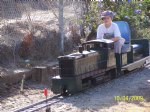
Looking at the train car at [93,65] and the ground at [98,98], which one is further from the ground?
the train car at [93,65]

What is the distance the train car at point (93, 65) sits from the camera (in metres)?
8.89

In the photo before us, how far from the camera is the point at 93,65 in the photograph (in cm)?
955

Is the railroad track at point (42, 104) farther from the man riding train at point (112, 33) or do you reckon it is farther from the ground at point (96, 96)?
the man riding train at point (112, 33)

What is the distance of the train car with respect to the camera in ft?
29.2

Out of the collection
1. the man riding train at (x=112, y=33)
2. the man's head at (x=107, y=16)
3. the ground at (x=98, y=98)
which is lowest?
the ground at (x=98, y=98)

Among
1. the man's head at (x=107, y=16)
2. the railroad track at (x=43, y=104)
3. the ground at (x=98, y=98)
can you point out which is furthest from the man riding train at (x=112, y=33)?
the railroad track at (x=43, y=104)

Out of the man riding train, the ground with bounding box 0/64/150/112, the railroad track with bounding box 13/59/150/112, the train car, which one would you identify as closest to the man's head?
the man riding train

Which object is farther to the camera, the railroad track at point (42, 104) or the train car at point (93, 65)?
the train car at point (93, 65)

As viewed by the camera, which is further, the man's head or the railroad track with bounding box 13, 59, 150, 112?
the man's head

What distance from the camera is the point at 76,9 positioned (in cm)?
1435
